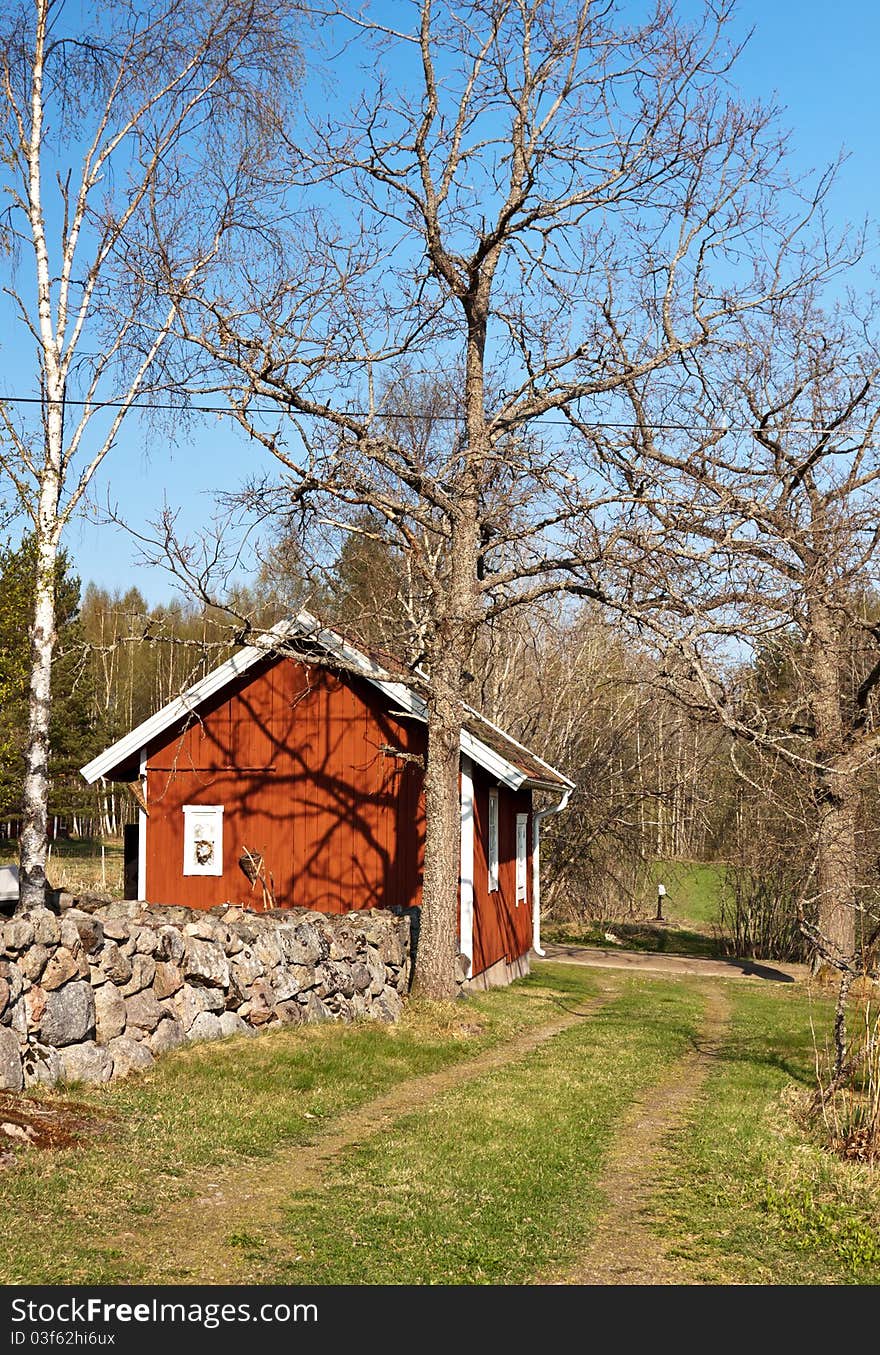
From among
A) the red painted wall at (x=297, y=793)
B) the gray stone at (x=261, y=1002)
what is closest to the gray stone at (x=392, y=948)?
the gray stone at (x=261, y=1002)

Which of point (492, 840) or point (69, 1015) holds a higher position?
point (492, 840)

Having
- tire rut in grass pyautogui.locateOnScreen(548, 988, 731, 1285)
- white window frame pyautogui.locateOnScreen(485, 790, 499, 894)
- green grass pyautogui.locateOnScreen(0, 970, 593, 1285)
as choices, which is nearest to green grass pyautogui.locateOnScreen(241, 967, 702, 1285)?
tire rut in grass pyautogui.locateOnScreen(548, 988, 731, 1285)

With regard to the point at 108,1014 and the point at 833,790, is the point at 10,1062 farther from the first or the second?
the point at 833,790

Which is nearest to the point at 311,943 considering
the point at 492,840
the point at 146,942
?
the point at 146,942

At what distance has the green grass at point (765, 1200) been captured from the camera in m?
6.57

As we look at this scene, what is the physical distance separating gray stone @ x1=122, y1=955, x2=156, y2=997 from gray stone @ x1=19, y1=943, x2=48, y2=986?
1078 mm

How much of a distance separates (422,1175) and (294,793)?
32.9ft

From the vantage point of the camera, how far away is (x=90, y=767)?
695 inches

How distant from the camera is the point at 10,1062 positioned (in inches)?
357

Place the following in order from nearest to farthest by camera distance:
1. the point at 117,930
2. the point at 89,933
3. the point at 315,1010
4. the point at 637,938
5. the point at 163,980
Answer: the point at 89,933, the point at 117,930, the point at 163,980, the point at 315,1010, the point at 637,938

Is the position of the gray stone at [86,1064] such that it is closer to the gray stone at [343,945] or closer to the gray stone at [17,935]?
the gray stone at [17,935]

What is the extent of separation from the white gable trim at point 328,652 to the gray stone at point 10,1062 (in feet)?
22.0

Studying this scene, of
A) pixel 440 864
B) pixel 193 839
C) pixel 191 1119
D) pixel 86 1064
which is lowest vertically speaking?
pixel 191 1119

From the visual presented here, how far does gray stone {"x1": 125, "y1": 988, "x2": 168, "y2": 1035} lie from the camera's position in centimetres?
1060
